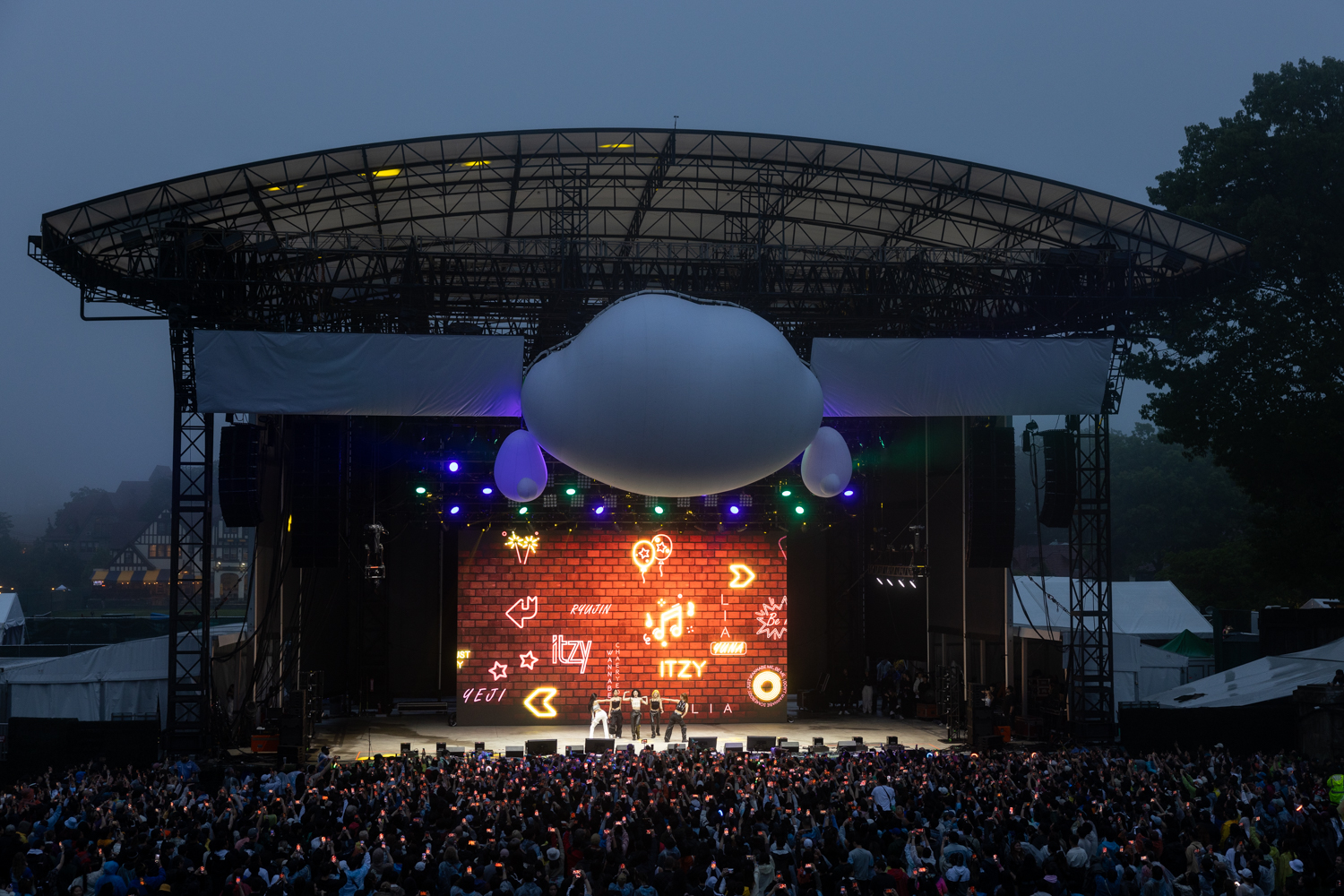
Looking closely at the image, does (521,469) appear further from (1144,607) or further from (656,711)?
(1144,607)

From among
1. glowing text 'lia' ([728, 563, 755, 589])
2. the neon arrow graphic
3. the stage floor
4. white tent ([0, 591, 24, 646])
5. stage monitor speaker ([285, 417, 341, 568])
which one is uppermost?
stage monitor speaker ([285, 417, 341, 568])

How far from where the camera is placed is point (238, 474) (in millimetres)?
19844

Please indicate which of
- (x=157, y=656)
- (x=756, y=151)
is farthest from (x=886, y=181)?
(x=157, y=656)

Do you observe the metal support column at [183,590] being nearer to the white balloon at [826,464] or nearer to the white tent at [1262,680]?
the white balloon at [826,464]

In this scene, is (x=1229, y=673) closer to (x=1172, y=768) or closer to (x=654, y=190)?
(x=1172, y=768)

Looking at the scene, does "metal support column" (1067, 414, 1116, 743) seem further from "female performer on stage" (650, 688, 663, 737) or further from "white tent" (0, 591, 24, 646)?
"white tent" (0, 591, 24, 646)

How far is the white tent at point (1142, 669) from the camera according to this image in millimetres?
23688

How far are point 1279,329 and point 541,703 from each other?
18.9 m

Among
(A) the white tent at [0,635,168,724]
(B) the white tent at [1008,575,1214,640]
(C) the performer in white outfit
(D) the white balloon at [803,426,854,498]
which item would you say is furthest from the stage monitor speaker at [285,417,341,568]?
(B) the white tent at [1008,575,1214,640]

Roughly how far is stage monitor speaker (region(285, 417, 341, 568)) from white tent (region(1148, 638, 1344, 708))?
17038mm

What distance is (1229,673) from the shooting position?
23406 mm

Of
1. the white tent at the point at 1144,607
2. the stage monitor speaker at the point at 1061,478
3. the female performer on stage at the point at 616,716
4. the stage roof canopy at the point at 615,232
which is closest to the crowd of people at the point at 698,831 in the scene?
the stage monitor speaker at the point at 1061,478

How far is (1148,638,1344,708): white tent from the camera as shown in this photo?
21250mm

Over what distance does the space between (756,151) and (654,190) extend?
2.46 metres
